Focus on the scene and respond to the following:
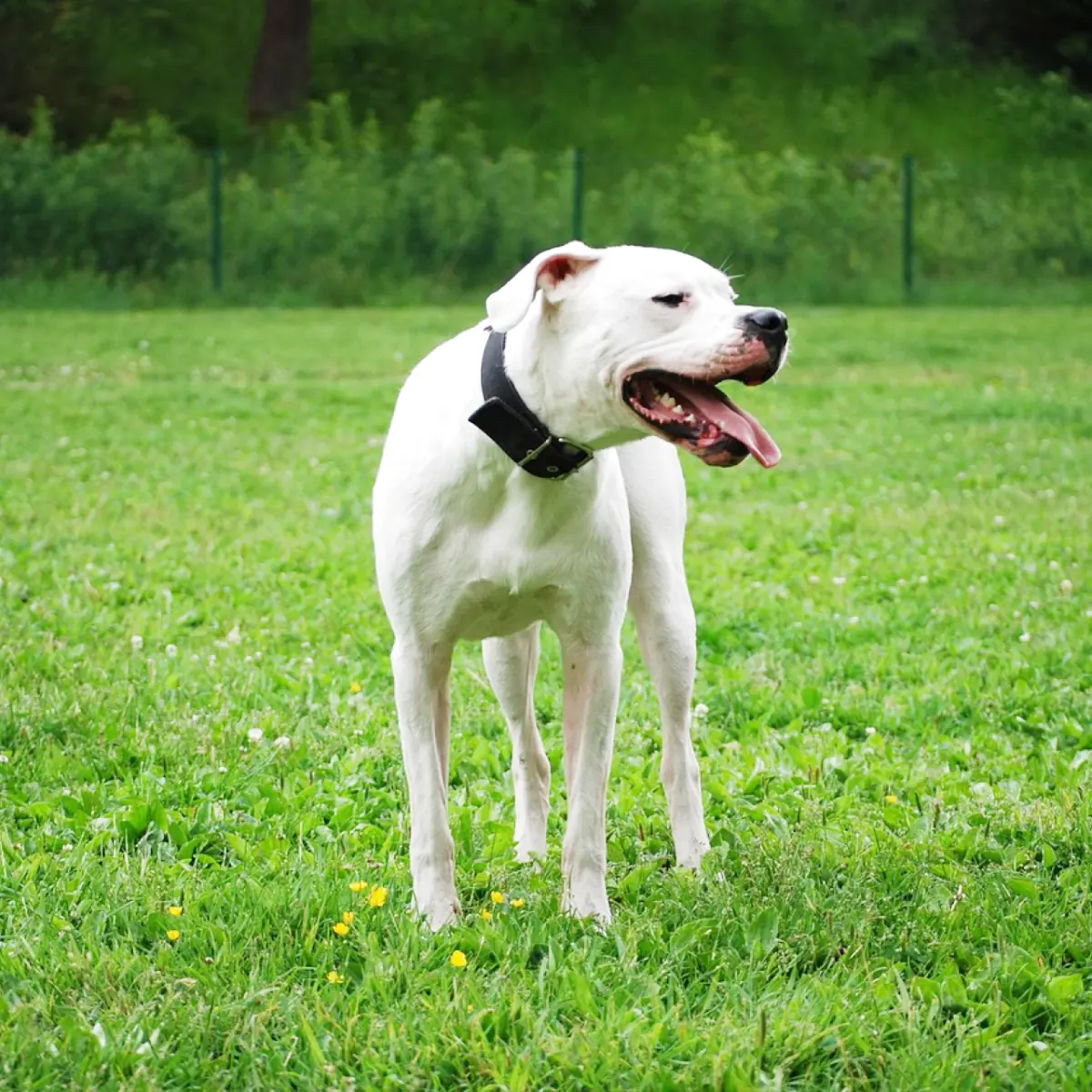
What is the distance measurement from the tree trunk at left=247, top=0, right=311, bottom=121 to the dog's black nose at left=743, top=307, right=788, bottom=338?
90.5 feet

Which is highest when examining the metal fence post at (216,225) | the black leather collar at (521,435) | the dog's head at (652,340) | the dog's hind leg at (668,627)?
the dog's head at (652,340)

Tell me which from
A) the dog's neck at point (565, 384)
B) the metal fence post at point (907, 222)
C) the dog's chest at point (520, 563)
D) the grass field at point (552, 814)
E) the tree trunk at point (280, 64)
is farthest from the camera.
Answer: the tree trunk at point (280, 64)

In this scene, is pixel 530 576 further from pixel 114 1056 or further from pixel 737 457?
pixel 114 1056

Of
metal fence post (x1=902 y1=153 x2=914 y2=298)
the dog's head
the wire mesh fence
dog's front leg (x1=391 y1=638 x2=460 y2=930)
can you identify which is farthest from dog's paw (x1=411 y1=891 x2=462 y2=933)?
metal fence post (x1=902 y1=153 x2=914 y2=298)

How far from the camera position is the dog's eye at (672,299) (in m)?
3.21

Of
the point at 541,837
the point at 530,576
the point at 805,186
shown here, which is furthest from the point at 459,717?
the point at 805,186

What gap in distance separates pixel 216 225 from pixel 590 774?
19.8 metres

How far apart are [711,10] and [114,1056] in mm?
32653

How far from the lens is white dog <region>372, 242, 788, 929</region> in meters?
3.20

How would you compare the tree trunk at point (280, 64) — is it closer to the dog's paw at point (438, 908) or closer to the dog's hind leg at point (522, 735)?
the dog's hind leg at point (522, 735)

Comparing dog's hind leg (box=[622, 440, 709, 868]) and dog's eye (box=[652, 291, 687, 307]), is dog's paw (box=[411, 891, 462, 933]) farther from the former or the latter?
dog's eye (box=[652, 291, 687, 307])

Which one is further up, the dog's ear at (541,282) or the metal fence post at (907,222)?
the dog's ear at (541,282)

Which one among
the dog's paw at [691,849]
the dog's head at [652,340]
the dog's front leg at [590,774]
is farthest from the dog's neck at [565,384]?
the dog's paw at [691,849]

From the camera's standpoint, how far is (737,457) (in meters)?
3.15
